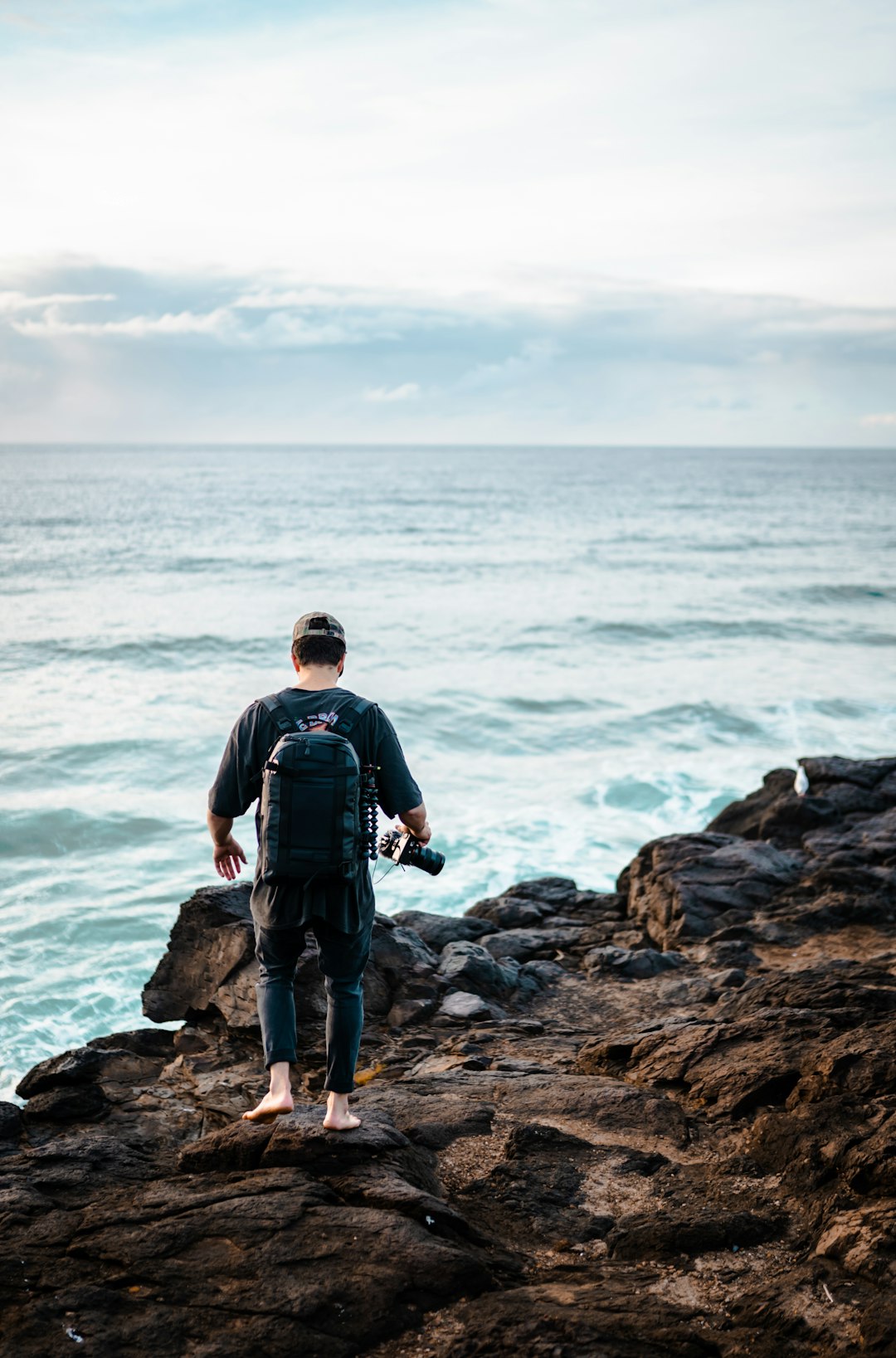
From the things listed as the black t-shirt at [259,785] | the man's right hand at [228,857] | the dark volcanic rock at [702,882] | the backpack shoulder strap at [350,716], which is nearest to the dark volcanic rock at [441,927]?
the dark volcanic rock at [702,882]

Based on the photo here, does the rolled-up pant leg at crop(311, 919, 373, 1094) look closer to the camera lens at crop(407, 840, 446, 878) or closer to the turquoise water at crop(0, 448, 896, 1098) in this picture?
the camera lens at crop(407, 840, 446, 878)

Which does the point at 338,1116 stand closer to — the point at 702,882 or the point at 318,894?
the point at 318,894

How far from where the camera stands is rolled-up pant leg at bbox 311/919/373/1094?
4.12 m

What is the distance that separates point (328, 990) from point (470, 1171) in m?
0.98

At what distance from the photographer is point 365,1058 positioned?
612cm

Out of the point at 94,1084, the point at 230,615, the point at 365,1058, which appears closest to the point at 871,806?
the point at 365,1058

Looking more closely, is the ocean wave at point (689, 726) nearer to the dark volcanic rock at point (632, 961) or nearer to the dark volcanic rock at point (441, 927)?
the dark volcanic rock at point (441, 927)

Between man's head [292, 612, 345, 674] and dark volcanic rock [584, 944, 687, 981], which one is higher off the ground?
man's head [292, 612, 345, 674]

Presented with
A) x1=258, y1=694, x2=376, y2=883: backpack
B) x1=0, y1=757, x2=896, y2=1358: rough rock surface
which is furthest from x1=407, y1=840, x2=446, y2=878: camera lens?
x1=0, y1=757, x2=896, y2=1358: rough rock surface

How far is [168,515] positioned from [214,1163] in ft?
199

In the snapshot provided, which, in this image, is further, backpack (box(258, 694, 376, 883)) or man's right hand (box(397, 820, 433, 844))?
man's right hand (box(397, 820, 433, 844))

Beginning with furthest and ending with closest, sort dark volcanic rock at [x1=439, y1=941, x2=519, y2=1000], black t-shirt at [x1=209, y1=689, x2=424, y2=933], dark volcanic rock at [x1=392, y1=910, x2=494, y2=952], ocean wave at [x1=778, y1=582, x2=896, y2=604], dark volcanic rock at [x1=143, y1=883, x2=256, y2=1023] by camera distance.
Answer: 1. ocean wave at [x1=778, y1=582, x2=896, y2=604]
2. dark volcanic rock at [x1=392, y1=910, x2=494, y2=952]
3. dark volcanic rock at [x1=439, y1=941, x2=519, y2=1000]
4. dark volcanic rock at [x1=143, y1=883, x2=256, y2=1023]
5. black t-shirt at [x1=209, y1=689, x2=424, y2=933]

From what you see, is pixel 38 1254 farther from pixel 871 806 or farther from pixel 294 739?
pixel 871 806

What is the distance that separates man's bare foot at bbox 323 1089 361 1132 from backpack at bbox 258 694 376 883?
0.89 m
